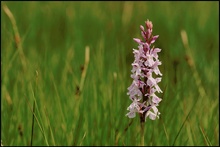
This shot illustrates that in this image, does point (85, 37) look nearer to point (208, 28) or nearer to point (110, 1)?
point (208, 28)

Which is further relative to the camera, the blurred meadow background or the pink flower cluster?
the blurred meadow background

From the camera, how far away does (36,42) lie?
3859mm

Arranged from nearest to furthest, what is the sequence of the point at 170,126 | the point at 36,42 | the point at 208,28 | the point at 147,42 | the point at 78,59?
the point at 147,42, the point at 170,126, the point at 78,59, the point at 36,42, the point at 208,28

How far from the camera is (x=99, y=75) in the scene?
2.36 meters

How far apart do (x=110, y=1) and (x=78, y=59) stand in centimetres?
246

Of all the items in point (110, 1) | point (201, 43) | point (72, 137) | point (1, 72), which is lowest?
point (72, 137)

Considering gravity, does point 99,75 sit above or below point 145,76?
above

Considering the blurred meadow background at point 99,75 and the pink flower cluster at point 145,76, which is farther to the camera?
the blurred meadow background at point 99,75

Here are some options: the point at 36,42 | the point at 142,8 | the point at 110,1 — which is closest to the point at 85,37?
the point at 36,42

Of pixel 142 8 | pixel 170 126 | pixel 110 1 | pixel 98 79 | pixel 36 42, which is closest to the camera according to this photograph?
pixel 170 126

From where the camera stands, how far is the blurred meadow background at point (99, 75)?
197cm

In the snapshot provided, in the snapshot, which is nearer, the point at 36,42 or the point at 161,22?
the point at 36,42

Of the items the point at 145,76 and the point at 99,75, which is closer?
the point at 145,76

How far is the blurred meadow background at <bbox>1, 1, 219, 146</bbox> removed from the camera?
1.97 metres
